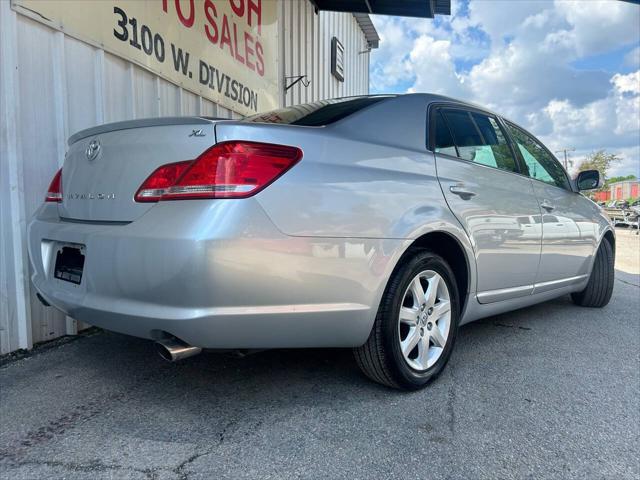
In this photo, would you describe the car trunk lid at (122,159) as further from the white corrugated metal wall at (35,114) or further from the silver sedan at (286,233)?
the white corrugated metal wall at (35,114)

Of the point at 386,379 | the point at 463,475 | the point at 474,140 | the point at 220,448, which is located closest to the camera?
the point at 463,475

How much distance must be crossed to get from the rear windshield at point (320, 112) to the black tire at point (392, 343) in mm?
779

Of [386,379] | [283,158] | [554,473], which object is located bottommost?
[554,473]

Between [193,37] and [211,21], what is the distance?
428 millimetres

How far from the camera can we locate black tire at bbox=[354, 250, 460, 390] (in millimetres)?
2139

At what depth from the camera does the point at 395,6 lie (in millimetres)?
7266

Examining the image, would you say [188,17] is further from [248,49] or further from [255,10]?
[255,10]

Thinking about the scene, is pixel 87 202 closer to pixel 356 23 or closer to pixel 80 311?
pixel 80 311

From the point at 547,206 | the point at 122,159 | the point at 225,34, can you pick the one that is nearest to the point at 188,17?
the point at 225,34

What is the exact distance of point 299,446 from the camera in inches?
71.7

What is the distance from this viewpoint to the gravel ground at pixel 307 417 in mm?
1714

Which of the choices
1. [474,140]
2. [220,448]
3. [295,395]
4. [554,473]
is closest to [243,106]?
[474,140]

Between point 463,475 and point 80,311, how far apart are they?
166 cm

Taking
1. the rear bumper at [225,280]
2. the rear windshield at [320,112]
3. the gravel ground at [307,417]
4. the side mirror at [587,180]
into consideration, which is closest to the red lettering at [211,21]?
the rear windshield at [320,112]
